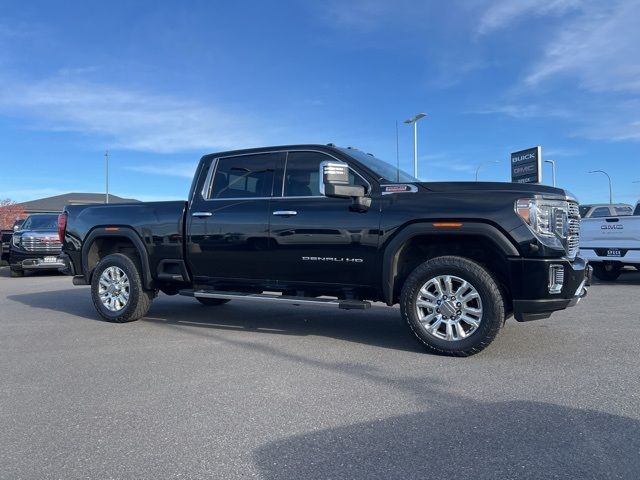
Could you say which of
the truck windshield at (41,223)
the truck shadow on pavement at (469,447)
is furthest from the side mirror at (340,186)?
the truck windshield at (41,223)

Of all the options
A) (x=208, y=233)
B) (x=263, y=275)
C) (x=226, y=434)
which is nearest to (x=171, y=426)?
(x=226, y=434)

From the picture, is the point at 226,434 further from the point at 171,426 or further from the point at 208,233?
the point at 208,233

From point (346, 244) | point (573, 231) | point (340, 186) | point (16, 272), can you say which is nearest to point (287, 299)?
point (346, 244)

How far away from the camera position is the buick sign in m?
24.0

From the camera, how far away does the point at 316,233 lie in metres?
5.79

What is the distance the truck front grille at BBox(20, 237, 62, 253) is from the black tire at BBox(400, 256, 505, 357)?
1234 cm

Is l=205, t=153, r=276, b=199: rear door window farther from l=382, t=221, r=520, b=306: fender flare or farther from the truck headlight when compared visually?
the truck headlight

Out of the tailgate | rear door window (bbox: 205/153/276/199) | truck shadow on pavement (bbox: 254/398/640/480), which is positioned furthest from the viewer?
the tailgate

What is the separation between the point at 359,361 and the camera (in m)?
5.08

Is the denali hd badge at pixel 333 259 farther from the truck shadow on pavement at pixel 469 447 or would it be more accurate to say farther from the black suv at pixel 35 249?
the black suv at pixel 35 249

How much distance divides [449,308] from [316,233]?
1.59 meters

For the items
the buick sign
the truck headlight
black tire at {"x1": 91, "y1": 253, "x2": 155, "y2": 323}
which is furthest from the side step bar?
the buick sign

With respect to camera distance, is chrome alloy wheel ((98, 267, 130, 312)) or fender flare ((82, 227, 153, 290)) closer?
fender flare ((82, 227, 153, 290))

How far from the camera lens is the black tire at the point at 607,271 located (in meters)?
12.2
